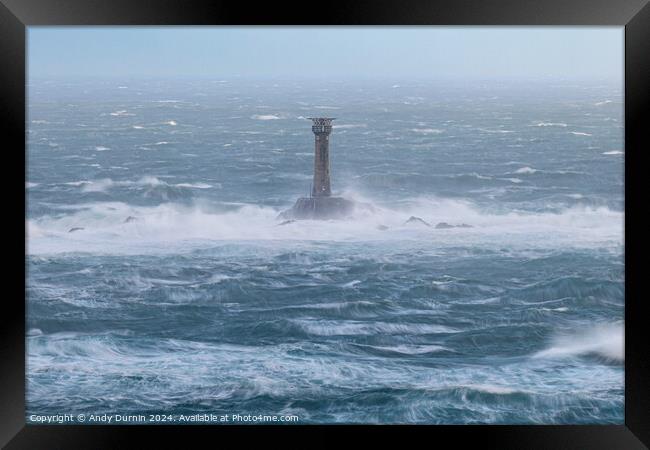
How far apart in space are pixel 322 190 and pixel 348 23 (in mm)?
2774

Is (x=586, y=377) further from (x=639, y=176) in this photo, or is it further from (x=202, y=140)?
(x=202, y=140)

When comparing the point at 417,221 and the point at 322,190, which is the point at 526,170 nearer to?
the point at 417,221

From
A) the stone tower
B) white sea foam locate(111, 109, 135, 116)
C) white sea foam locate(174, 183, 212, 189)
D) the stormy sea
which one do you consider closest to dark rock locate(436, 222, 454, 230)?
the stormy sea

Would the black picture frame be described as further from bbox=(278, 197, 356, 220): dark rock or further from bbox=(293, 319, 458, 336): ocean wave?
bbox=(278, 197, 356, 220): dark rock

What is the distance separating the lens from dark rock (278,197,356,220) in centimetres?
694

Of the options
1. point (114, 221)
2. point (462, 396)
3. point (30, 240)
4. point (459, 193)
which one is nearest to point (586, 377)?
point (462, 396)

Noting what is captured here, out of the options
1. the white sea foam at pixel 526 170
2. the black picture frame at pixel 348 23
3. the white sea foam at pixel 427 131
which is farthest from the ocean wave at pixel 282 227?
the black picture frame at pixel 348 23

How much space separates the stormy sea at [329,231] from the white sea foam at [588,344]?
0.06 feet

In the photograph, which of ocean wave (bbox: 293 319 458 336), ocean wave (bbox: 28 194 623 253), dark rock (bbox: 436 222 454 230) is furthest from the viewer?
dark rock (bbox: 436 222 454 230)

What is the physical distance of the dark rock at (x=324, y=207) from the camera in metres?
6.94

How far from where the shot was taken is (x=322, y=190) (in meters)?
6.92

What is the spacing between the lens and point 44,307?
22.6 feet

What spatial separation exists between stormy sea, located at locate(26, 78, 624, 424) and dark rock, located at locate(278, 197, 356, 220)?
0.25 feet

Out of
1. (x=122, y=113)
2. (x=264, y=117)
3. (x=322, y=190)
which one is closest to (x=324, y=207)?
(x=322, y=190)
